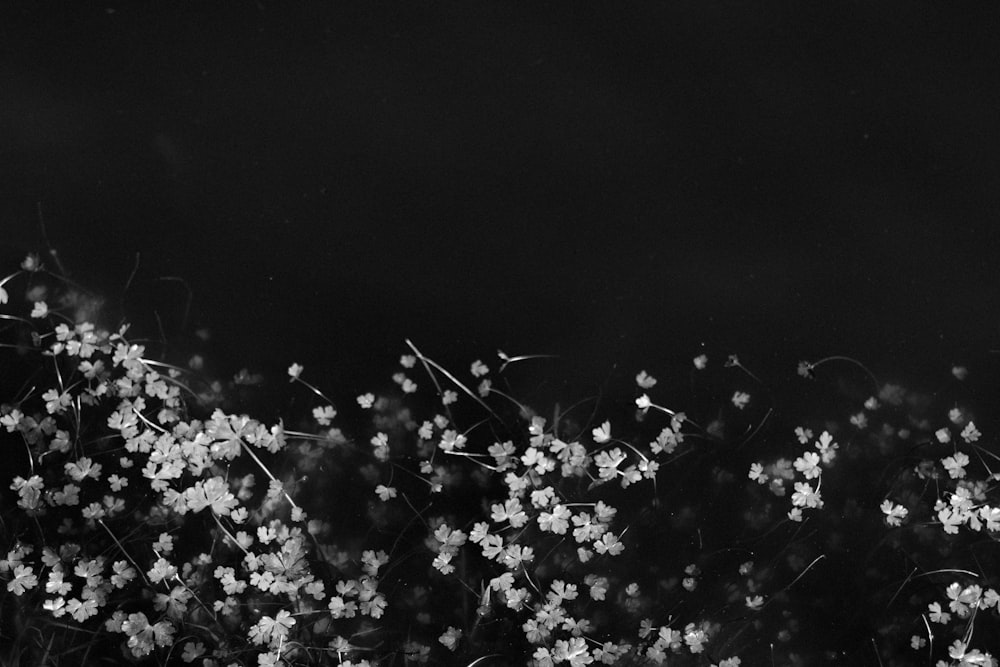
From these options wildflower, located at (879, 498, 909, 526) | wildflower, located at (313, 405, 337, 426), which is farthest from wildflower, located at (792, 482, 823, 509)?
wildflower, located at (313, 405, 337, 426)

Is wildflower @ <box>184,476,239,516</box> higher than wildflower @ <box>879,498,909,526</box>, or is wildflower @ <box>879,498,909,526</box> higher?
wildflower @ <box>879,498,909,526</box>

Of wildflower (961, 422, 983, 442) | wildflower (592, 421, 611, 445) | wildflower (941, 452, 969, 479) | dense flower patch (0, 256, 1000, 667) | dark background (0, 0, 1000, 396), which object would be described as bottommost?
dense flower patch (0, 256, 1000, 667)

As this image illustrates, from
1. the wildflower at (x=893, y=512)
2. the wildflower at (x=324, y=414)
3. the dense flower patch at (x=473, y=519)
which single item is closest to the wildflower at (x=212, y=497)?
the dense flower patch at (x=473, y=519)

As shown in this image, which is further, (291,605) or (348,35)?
(348,35)

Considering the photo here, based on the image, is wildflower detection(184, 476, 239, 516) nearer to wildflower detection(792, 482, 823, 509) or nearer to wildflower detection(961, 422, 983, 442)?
wildflower detection(792, 482, 823, 509)

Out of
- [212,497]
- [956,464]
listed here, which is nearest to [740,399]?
[956,464]

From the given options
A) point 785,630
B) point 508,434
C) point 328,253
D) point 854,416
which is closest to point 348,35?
point 328,253

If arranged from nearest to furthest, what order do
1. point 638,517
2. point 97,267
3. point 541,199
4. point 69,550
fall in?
point 69,550
point 638,517
point 97,267
point 541,199

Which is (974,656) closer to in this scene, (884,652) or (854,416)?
(884,652)
